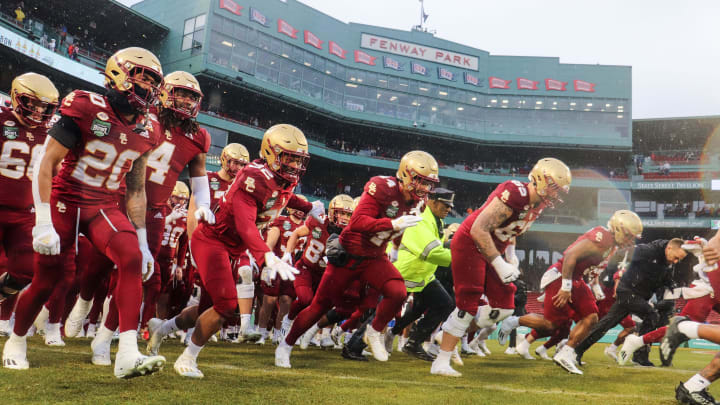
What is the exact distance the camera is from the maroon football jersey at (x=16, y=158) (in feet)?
17.5

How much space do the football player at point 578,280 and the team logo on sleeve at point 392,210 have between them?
2.28 metres

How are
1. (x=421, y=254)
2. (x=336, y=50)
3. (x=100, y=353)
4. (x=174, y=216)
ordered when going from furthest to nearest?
(x=336, y=50)
(x=174, y=216)
(x=421, y=254)
(x=100, y=353)

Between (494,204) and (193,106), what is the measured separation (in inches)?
125

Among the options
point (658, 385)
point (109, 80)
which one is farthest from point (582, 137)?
point (109, 80)

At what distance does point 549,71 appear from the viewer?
4672 cm

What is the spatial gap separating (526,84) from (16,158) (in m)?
45.1

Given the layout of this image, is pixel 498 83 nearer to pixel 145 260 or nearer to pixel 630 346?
pixel 630 346

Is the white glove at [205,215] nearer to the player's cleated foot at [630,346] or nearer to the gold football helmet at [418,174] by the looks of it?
the gold football helmet at [418,174]

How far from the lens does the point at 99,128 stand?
3998 mm

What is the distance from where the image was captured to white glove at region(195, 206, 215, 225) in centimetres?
485

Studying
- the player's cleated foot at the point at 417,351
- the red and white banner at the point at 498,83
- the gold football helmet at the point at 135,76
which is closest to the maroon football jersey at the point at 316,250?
the player's cleated foot at the point at 417,351

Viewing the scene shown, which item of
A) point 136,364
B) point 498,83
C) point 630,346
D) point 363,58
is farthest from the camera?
point 498,83

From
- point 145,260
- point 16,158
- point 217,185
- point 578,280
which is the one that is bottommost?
point 145,260

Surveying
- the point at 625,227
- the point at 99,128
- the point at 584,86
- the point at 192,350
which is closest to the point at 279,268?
the point at 192,350
